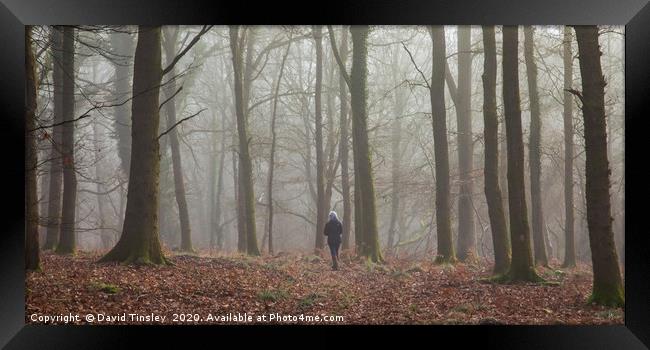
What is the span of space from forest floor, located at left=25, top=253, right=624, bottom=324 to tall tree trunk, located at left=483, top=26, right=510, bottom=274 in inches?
29.8

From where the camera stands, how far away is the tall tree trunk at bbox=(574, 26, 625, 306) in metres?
9.88

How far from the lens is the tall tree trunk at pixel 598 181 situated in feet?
32.4

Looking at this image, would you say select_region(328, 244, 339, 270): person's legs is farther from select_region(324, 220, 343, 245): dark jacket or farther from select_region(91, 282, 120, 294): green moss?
select_region(91, 282, 120, 294): green moss

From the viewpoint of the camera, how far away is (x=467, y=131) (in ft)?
61.8

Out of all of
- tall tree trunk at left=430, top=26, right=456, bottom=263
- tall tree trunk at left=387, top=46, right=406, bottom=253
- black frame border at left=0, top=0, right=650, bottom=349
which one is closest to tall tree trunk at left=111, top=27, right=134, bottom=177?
tall tree trunk at left=387, top=46, right=406, bottom=253

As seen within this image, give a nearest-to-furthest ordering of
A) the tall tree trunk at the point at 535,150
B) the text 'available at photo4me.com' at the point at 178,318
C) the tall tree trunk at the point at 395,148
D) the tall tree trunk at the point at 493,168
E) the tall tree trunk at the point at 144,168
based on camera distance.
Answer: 1. the text 'available at photo4me.com' at the point at 178,318
2. the tall tree trunk at the point at 144,168
3. the tall tree trunk at the point at 493,168
4. the tall tree trunk at the point at 535,150
5. the tall tree trunk at the point at 395,148

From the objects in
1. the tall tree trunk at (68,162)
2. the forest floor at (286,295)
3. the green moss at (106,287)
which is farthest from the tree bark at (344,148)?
the green moss at (106,287)

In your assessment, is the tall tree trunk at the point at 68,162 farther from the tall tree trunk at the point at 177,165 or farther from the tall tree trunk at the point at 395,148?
the tall tree trunk at the point at 395,148

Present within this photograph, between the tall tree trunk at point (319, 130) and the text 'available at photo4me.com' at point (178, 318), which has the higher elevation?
the tall tree trunk at point (319, 130)

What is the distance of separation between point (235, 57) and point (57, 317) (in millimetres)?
10338

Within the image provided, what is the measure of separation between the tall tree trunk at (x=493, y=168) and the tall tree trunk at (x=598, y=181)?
276 cm

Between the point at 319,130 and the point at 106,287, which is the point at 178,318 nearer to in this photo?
the point at 106,287
